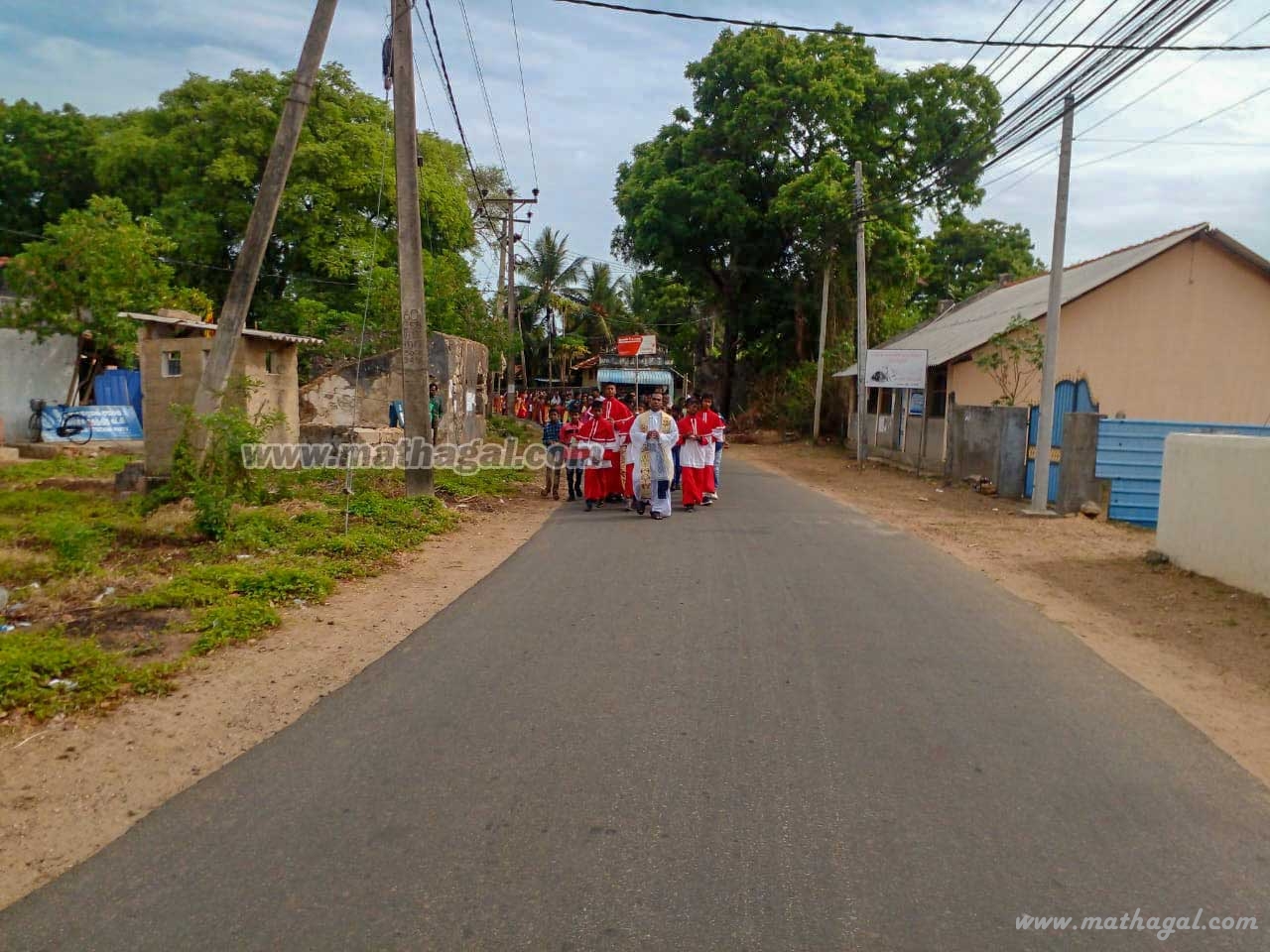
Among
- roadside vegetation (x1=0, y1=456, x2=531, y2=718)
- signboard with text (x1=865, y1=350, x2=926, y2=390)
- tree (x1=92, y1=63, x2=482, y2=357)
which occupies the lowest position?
roadside vegetation (x1=0, y1=456, x2=531, y2=718)

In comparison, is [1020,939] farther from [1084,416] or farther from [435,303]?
[435,303]

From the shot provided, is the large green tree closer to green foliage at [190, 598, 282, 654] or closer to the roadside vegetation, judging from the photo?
the roadside vegetation

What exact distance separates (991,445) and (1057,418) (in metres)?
1.24

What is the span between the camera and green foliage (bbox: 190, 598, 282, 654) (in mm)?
6328

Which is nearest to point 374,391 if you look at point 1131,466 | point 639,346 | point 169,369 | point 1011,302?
point 169,369

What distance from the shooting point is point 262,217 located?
10.6 m

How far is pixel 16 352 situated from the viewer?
2234cm

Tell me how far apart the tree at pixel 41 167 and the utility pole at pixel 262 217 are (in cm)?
2971

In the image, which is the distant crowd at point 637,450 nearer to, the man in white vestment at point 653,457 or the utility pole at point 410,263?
the man in white vestment at point 653,457

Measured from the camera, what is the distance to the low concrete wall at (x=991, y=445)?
648 inches

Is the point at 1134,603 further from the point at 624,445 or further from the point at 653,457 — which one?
the point at 624,445

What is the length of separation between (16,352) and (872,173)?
27.1 meters

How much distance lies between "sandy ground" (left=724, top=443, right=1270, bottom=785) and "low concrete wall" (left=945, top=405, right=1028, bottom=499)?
58 centimetres

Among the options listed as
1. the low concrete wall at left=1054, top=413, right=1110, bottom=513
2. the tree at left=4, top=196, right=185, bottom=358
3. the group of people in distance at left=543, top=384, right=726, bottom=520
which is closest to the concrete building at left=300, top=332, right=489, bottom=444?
the tree at left=4, top=196, right=185, bottom=358
